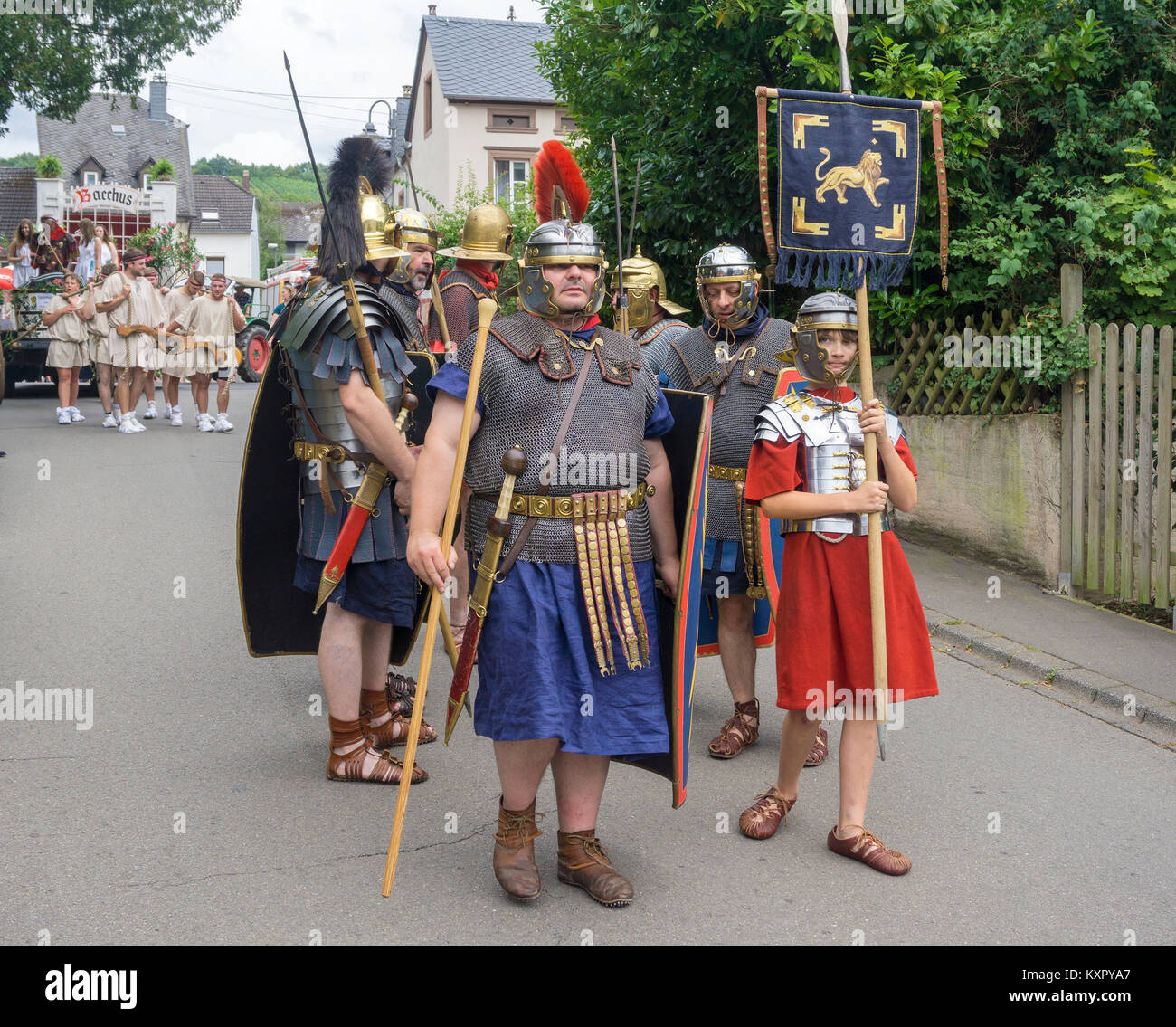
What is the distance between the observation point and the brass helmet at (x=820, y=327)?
4.07 metres

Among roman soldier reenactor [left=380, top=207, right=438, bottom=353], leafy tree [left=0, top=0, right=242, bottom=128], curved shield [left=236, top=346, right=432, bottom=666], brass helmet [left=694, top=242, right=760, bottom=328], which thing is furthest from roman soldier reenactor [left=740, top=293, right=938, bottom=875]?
leafy tree [left=0, top=0, right=242, bottom=128]

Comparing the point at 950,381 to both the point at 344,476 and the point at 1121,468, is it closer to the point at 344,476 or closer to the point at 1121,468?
the point at 1121,468

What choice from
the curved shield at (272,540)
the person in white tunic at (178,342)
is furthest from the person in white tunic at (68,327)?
the curved shield at (272,540)

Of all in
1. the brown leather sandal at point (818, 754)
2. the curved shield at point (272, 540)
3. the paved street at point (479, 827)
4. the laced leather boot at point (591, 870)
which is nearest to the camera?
the paved street at point (479, 827)

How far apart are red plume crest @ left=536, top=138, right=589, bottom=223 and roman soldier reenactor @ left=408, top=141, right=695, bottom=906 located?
0.51m

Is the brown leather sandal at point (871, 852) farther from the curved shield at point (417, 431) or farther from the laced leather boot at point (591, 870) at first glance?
the curved shield at point (417, 431)

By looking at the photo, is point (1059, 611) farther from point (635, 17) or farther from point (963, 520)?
point (635, 17)

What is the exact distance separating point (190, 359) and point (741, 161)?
27.3 feet

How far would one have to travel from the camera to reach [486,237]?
6465 millimetres

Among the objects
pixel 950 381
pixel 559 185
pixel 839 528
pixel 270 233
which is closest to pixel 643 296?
pixel 559 185

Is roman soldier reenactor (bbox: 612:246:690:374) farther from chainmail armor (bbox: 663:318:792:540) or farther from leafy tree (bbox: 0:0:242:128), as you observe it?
leafy tree (bbox: 0:0:242:128)

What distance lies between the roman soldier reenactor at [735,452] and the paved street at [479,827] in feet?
1.06

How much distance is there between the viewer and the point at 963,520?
344 inches

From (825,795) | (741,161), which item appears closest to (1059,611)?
(825,795)
